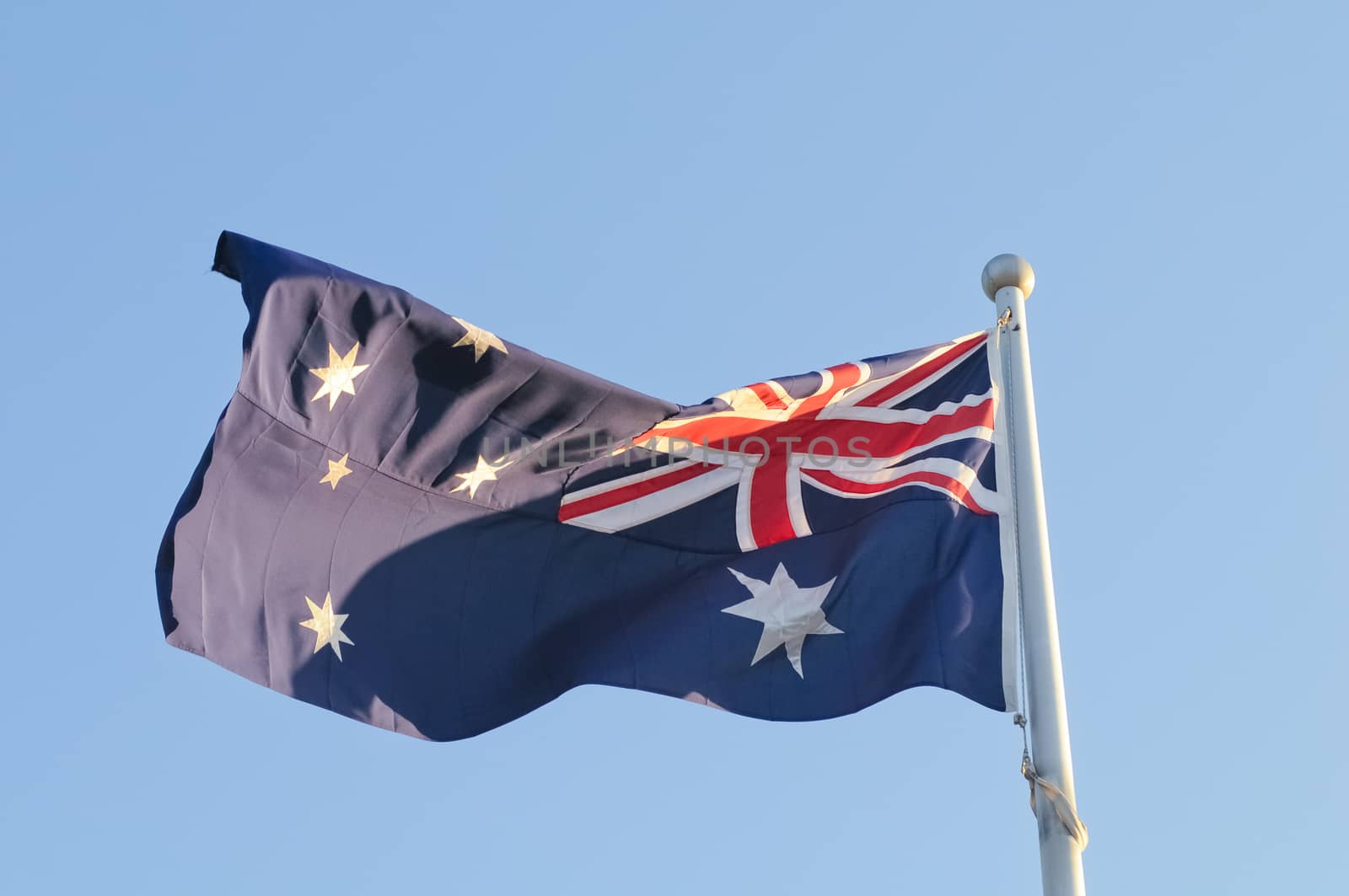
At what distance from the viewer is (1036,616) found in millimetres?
8719

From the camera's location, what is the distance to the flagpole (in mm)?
7785

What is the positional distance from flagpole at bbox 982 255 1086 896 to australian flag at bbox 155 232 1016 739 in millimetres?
290

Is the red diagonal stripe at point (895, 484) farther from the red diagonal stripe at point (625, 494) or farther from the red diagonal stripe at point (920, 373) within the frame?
the red diagonal stripe at point (625, 494)

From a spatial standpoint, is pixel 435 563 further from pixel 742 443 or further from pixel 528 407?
pixel 742 443

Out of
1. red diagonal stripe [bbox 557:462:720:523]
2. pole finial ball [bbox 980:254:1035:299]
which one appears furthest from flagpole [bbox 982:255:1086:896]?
red diagonal stripe [bbox 557:462:720:523]

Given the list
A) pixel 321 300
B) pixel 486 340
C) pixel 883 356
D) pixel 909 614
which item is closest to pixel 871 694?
pixel 909 614

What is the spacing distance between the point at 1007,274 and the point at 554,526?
308 cm

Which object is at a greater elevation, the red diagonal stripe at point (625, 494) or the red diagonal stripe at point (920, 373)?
the red diagonal stripe at point (920, 373)

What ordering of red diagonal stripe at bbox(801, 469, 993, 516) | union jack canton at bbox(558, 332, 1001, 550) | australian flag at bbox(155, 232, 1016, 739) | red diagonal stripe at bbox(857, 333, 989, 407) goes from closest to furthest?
1. australian flag at bbox(155, 232, 1016, 739)
2. red diagonal stripe at bbox(801, 469, 993, 516)
3. union jack canton at bbox(558, 332, 1001, 550)
4. red diagonal stripe at bbox(857, 333, 989, 407)

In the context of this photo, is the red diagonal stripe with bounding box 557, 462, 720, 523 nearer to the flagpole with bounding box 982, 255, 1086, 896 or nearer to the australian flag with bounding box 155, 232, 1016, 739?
the australian flag with bounding box 155, 232, 1016, 739

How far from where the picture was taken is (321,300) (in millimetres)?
10148

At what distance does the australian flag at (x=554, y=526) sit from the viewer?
32.2 ft

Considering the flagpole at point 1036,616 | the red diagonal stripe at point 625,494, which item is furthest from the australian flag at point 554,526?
the flagpole at point 1036,616

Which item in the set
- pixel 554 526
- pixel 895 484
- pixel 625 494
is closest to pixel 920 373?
pixel 895 484
